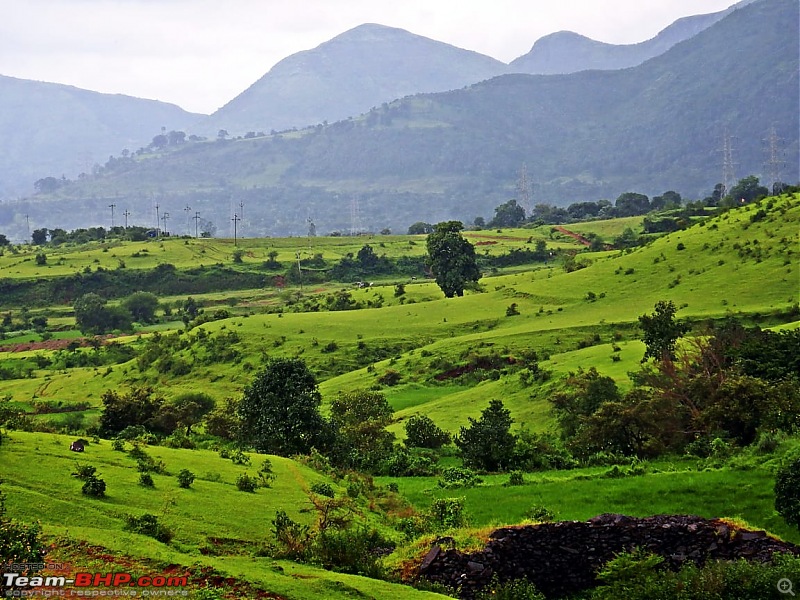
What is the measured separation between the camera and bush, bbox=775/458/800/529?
25.3 m

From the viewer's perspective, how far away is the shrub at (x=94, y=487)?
2241 cm

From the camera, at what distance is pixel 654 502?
28922mm

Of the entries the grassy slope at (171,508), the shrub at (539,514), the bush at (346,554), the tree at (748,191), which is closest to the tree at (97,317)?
the grassy slope at (171,508)

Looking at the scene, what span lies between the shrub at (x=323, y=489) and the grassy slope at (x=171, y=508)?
430 mm

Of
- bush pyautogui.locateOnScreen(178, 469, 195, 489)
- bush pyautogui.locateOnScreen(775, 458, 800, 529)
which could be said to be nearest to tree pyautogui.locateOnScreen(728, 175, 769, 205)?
bush pyautogui.locateOnScreen(775, 458, 800, 529)

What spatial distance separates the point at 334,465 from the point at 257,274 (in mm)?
116631

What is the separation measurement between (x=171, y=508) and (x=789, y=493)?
1817 centimetres

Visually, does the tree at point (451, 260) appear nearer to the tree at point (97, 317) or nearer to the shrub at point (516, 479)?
the tree at point (97, 317)

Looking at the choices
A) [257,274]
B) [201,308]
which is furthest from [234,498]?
[257,274]

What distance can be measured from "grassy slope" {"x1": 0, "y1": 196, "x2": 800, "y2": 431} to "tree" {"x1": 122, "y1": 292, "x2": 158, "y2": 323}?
130ft

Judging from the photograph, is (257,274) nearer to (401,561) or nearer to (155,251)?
(155,251)

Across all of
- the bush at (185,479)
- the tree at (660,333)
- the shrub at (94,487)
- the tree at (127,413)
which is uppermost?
the tree at (660,333)

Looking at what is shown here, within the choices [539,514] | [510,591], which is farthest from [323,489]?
[510,591]

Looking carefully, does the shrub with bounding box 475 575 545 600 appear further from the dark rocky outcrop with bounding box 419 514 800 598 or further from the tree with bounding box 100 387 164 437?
the tree with bounding box 100 387 164 437
